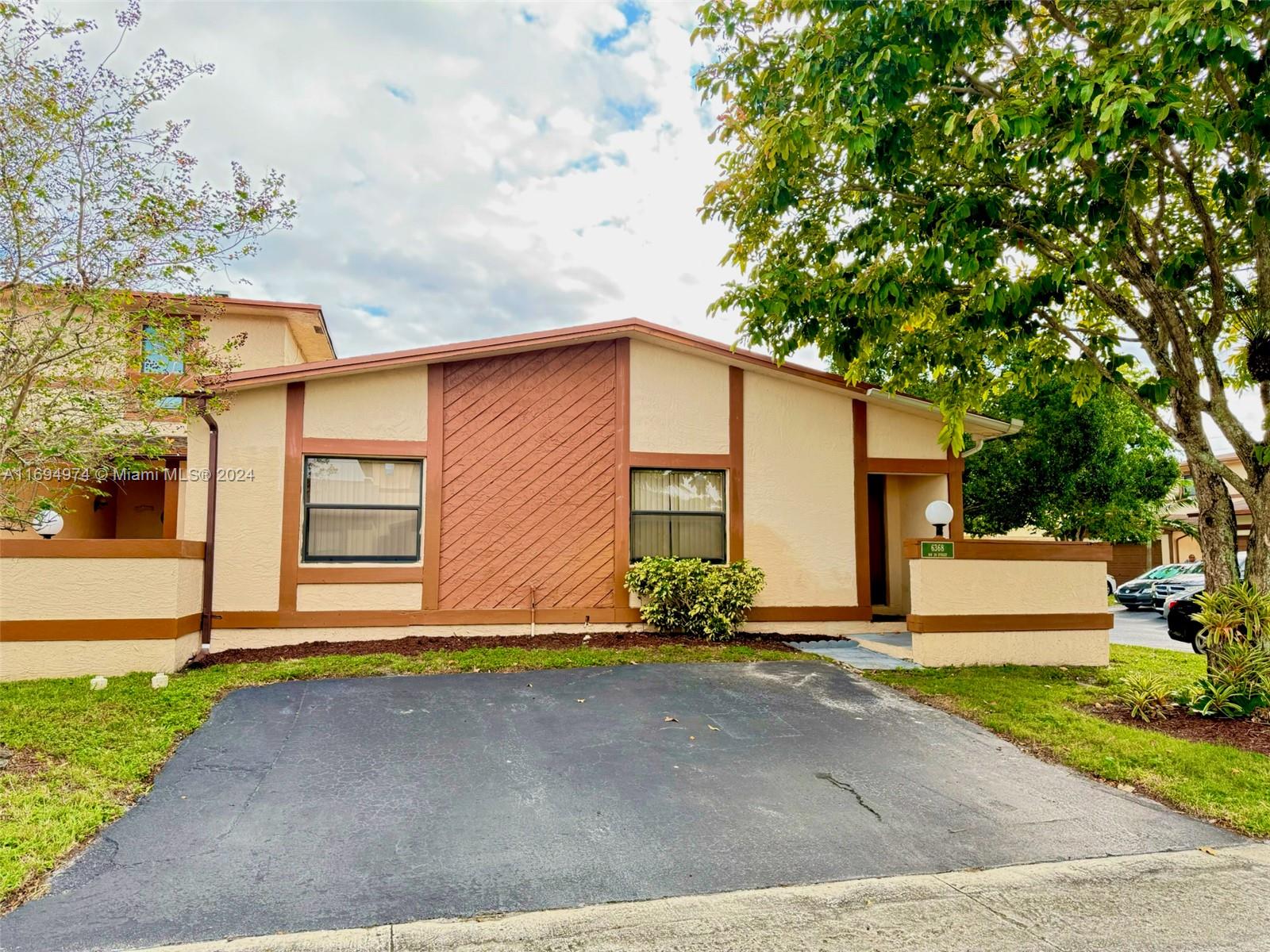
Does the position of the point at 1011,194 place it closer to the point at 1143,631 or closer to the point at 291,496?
the point at 291,496

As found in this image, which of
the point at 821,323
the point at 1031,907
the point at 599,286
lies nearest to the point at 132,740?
the point at 1031,907

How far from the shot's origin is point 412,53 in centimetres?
878

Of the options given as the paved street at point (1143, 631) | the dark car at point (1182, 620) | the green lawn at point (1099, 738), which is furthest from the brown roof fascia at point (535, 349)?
the paved street at point (1143, 631)

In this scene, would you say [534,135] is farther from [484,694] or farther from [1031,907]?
[1031,907]

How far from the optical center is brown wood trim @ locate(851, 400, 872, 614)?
33.5ft

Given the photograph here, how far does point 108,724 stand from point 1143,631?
17.0 meters

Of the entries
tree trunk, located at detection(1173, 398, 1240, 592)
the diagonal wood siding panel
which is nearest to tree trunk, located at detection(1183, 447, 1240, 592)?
tree trunk, located at detection(1173, 398, 1240, 592)

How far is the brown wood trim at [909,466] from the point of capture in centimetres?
1038

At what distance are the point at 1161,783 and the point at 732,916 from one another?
363cm

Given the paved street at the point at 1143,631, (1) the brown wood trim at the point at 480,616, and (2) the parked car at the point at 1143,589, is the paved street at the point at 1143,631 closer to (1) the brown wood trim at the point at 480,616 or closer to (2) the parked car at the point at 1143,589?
(2) the parked car at the point at 1143,589

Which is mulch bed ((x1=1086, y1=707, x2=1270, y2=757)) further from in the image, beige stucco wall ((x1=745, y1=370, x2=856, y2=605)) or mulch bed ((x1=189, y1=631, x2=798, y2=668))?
beige stucco wall ((x1=745, y1=370, x2=856, y2=605))

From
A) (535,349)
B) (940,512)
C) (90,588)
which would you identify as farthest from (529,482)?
(940,512)

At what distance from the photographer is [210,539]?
27.8 feet

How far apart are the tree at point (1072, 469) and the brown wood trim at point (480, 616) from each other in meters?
6.40
